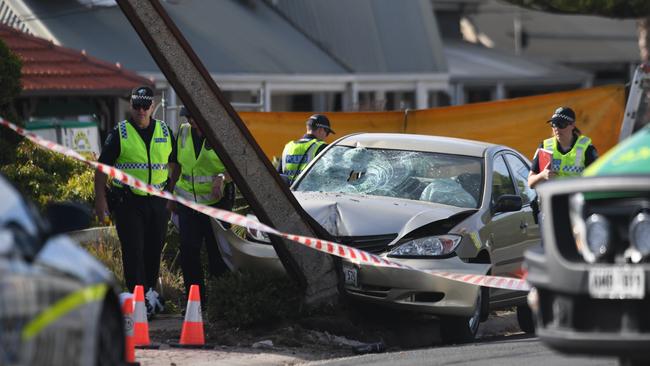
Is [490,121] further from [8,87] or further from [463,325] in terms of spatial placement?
[463,325]

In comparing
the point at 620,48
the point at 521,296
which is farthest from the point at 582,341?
the point at 620,48

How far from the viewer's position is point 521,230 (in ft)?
42.5

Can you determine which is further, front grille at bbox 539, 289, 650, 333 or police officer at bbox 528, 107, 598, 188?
police officer at bbox 528, 107, 598, 188

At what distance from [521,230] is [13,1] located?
15.9 meters

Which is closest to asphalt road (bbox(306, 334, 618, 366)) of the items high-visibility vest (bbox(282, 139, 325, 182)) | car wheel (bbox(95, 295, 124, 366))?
car wheel (bbox(95, 295, 124, 366))

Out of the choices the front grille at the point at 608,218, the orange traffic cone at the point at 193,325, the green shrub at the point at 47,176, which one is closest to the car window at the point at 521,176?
the orange traffic cone at the point at 193,325

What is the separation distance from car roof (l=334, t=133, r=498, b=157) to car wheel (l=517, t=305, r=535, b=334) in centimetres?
146

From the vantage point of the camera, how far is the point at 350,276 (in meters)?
11.7

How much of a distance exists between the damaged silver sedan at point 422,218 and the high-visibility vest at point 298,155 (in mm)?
1765


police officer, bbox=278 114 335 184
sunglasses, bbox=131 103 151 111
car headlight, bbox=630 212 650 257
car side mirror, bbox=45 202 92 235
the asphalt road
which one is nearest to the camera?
car side mirror, bbox=45 202 92 235

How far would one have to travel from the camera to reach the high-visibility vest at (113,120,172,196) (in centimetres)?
1251

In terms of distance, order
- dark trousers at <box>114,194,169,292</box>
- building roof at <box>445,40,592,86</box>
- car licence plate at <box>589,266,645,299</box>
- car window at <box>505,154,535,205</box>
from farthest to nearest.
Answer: building roof at <box>445,40,592,86</box>, car window at <box>505,154,535,205</box>, dark trousers at <box>114,194,169,292</box>, car licence plate at <box>589,266,645,299</box>

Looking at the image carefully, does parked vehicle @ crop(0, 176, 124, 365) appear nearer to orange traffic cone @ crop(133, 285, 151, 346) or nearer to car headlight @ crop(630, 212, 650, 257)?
car headlight @ crop(630, 212, 650, 257)

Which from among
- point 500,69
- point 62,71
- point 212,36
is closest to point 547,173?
point 62,71
